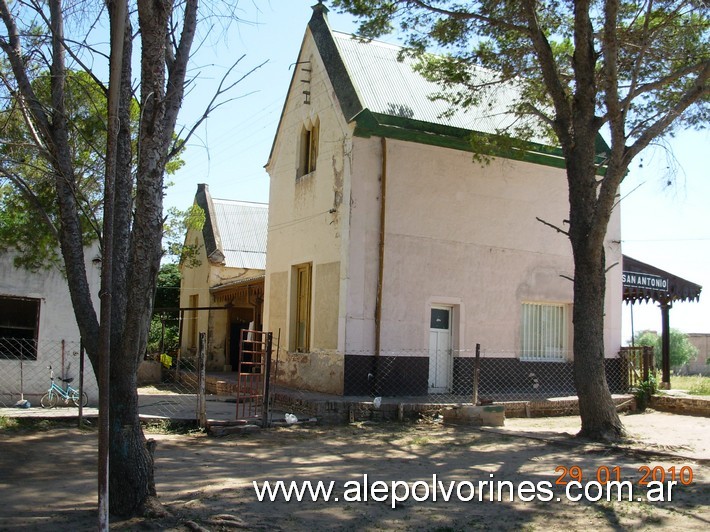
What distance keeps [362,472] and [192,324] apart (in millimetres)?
20603

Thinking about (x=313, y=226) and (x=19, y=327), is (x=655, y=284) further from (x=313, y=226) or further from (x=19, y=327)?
(x=19, y=327)

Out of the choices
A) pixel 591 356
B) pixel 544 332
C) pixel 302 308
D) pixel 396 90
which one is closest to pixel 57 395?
pixel 302 308

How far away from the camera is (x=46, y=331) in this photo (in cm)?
1397

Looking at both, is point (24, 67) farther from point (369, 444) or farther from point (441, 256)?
point (441, 256)

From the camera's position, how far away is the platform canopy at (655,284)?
19719 millimetres

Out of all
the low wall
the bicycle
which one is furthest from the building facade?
→ the low wall

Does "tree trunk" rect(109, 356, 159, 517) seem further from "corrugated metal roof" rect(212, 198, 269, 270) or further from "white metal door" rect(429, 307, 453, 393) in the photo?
"corrugated metal roof" rect(212, 198, 269, 270)

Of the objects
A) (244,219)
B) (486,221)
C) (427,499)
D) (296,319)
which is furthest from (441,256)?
(244,219)

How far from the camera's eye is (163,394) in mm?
18578

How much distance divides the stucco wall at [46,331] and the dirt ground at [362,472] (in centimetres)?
264

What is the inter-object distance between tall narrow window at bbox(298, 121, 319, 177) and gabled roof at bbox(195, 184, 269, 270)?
8.40 meters

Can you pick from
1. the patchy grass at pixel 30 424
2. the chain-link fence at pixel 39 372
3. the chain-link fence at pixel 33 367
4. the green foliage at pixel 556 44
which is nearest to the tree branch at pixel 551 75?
the green foliage at pixel 556 44

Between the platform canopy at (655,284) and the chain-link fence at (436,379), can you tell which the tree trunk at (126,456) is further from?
the platform canopy at (655,284)

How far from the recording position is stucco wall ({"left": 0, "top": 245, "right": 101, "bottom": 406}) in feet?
44.9
